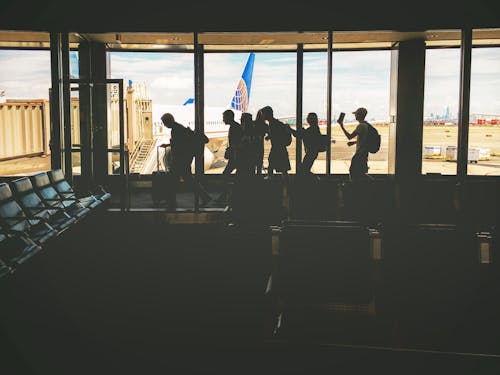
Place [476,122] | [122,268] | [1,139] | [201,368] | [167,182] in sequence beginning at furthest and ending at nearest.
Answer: [1,139]
[476,122]
[167,182]
[122,268]
[201,368]

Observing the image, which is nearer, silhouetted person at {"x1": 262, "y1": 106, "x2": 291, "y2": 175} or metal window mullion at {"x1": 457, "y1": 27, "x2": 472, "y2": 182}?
metal window mullion at {"x1": 457, "y1": 27, "x2": 472, "y2": 182}

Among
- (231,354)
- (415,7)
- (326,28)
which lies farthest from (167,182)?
(231,354)

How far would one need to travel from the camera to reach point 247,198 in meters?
5.15

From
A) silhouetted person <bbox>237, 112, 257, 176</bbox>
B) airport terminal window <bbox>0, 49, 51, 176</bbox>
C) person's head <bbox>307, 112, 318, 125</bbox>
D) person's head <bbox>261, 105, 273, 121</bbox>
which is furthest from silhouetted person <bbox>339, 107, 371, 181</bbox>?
airport terminal window <bbox>0, 49, 51, 176</bbox>

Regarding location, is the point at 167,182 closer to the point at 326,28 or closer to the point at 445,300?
the point at 326,28

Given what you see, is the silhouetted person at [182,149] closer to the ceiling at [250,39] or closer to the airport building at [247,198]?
the airport building at [247,198]

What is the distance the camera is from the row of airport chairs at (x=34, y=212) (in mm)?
4184

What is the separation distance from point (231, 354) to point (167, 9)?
17.2 ft

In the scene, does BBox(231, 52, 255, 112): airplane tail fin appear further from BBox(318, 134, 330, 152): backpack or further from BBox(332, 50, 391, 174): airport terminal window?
BBox(318, 134, 330, 152): backpack

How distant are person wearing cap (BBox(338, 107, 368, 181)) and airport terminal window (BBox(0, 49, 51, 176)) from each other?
514 centimetres

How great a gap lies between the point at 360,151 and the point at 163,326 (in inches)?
203

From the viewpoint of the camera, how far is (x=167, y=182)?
847 cm

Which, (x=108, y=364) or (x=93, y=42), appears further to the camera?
(x=93, y=42)

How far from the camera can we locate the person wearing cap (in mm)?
8547
